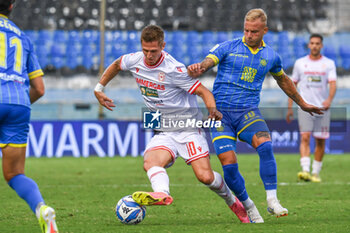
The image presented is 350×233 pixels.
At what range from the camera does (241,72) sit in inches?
285

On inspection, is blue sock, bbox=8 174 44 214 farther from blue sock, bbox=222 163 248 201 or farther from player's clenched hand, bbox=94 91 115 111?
blue sock, bbox=222 163 248 201

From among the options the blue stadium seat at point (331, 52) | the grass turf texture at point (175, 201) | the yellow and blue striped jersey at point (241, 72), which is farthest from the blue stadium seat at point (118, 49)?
the yellow and blue striped jersey at point (241, 72)

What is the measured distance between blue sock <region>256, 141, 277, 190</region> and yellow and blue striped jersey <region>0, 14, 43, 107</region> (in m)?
2.69

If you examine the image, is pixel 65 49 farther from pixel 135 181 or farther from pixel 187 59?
pixel 135 181

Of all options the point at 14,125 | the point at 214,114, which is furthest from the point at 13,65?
the point at 214,114

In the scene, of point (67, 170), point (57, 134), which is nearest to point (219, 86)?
point (67, 170)

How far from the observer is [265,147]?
273 inches

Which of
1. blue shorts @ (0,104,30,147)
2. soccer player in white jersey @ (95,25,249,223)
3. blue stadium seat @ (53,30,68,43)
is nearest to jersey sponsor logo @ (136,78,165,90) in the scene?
soccer player in white jersey @ (95,25,249,223)

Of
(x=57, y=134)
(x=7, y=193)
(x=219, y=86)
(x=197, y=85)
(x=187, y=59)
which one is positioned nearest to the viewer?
(x=197, y=85)

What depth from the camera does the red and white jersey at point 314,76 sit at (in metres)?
12.0

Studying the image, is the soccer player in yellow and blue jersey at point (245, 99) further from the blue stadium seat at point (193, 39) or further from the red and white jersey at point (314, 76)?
the blue stadium seat at point (193, 39)

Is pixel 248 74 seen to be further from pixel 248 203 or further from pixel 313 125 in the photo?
pixel 313 125

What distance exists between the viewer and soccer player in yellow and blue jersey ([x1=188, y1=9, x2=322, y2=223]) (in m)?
6.99

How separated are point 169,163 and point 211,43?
17171 millimetres
